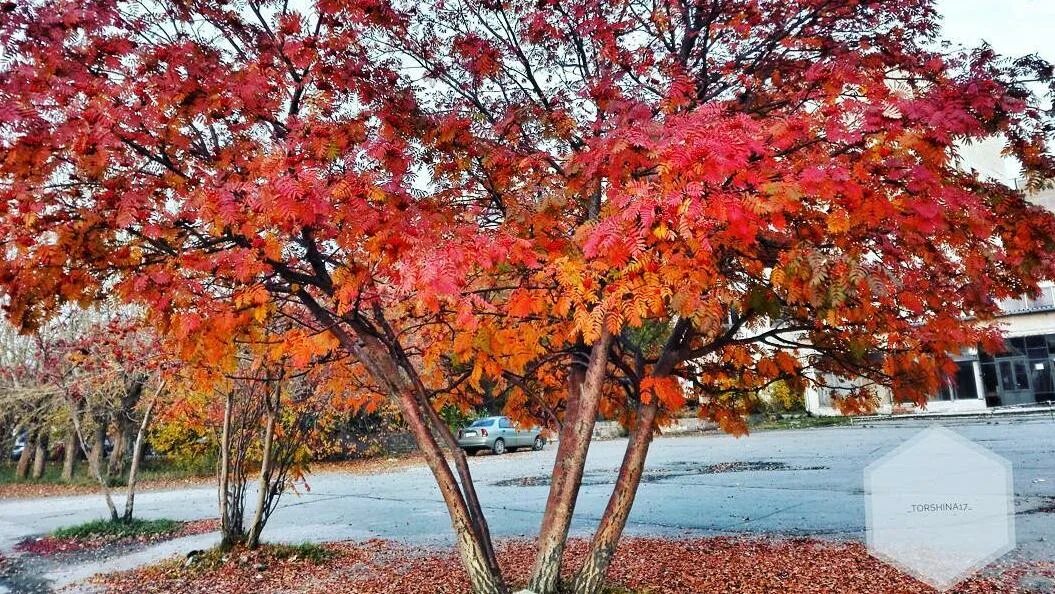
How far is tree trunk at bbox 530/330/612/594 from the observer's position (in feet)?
16.3

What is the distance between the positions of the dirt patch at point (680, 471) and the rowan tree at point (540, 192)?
868 centimetres

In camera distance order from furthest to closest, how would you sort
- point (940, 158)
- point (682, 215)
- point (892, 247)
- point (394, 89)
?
point (394, 89), point (892, 247), point (940, 158), point (682, 215)

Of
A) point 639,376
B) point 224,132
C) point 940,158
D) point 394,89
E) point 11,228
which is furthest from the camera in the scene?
point 639,376

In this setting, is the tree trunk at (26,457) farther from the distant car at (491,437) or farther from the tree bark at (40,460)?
the distant car at (491,437)

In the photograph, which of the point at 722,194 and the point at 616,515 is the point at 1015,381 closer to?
the point at 616,515

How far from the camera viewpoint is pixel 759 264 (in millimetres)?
4730

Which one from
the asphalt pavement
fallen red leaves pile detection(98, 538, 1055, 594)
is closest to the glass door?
the asphalt pavement

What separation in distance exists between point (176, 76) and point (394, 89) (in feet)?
5.05

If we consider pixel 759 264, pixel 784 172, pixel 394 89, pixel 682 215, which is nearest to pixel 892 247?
pixel 759 264

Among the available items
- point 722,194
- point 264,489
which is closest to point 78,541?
point 264,489

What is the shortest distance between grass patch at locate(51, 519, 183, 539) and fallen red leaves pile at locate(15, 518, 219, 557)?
0.35ft

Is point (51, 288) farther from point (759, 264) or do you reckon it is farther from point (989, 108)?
point (989, 108)

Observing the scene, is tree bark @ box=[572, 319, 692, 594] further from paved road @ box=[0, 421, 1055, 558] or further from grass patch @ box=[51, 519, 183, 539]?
grass patch @ box=[51, 519, 183, 539]

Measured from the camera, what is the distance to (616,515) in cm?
523
